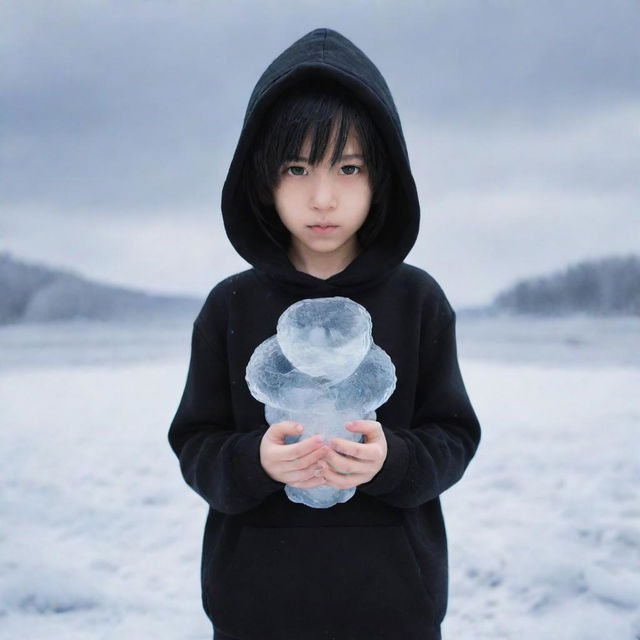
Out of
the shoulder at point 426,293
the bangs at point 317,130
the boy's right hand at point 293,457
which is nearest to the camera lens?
the boy's right hand at point 293,457

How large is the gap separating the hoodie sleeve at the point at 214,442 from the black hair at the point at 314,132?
0.93 feet

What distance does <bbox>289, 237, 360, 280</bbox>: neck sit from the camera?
1.18m

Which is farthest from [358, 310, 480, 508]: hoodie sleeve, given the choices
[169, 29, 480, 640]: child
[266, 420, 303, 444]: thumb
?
[266, 420, 303, 444]: thumb

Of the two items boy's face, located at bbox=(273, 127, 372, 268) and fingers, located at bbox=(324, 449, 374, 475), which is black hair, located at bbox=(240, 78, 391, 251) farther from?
fingers, located at bbox=(324, 449, 374, 475)

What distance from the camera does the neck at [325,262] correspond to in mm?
1179

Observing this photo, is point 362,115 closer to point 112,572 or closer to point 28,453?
point 112,572

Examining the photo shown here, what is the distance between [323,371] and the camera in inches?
38.6

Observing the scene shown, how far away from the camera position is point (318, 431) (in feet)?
3.28

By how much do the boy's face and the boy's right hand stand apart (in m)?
0.30

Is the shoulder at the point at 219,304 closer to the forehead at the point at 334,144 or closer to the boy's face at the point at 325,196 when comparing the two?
the boy's face at the point at 325,196

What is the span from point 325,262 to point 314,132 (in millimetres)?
227

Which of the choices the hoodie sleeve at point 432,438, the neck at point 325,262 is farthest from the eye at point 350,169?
the hoodie sleeve at point 432,438

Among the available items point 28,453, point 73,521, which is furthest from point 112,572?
point 28,453

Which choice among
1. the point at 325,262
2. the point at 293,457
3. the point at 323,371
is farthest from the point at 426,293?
the point at 293,457
